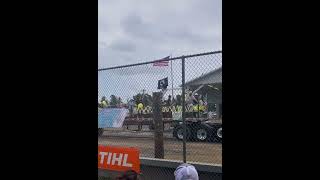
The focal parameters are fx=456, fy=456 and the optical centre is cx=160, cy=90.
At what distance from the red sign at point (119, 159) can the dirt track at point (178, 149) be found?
19.1 inches

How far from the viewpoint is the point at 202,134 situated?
780 cm

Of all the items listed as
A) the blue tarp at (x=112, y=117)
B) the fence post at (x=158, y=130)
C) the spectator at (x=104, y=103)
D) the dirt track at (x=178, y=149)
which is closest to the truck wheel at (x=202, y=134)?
the dirt track at (x=178, y=149)

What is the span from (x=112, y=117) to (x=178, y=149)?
1.14 metres

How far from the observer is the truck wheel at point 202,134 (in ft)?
24.0

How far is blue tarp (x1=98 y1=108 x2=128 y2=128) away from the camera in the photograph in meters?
6.86

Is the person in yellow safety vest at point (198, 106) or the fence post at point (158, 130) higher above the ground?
the person in yellow safety vest at point (198, 106)

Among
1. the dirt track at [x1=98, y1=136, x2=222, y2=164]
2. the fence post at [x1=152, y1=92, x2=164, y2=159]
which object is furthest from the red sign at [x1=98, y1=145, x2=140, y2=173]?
the dirt track at [x1=98, y1=136, x2=222, y2=164]

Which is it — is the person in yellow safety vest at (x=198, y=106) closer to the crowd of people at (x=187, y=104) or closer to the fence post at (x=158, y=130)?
the crowd of people at (x=187, y=104)
